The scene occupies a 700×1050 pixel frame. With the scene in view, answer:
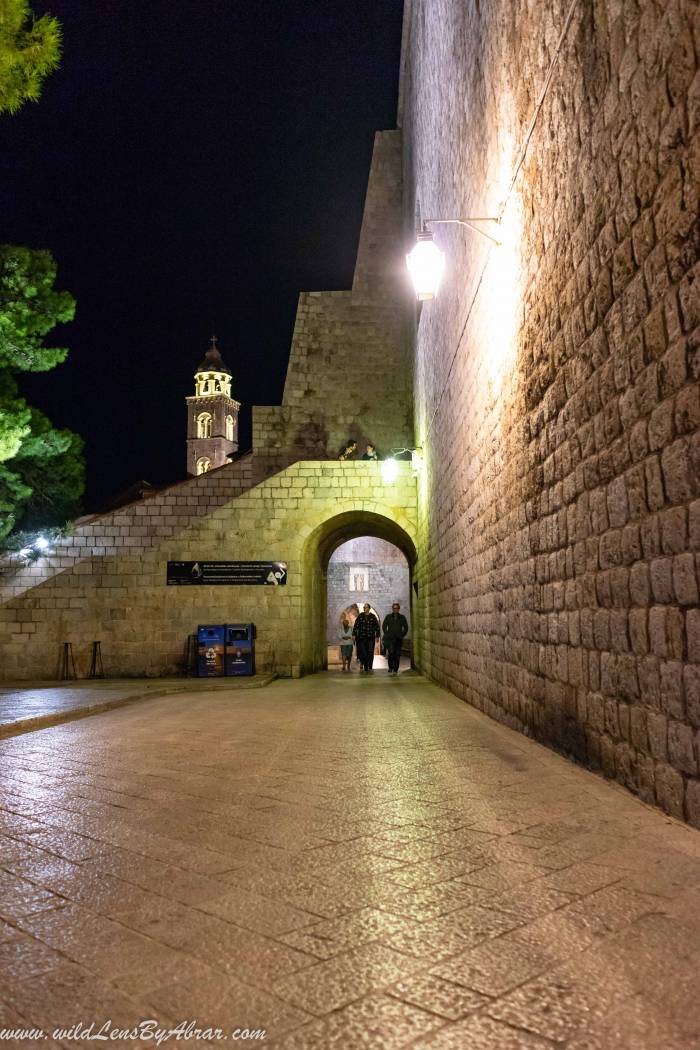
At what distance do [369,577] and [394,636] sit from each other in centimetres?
1775

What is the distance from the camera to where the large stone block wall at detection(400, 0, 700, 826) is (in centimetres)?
298

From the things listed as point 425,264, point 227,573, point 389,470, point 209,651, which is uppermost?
point 425,264

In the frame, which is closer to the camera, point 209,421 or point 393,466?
point 393,466

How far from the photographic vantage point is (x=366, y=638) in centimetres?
1736

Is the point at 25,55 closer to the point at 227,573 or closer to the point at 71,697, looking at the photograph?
the point at 71,697

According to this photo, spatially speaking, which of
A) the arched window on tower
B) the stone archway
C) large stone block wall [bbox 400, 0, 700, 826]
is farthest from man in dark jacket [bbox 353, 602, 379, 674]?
the arched window on tower

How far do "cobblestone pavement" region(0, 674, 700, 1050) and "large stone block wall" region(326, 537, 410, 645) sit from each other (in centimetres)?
2941

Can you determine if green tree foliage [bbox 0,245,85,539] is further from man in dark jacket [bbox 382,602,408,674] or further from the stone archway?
man in dark jacket [bbox 382,602,408,674]

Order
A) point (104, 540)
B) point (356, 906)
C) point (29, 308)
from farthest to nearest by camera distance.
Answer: point (104, 540) < point (29, 308) < point (356, 906)

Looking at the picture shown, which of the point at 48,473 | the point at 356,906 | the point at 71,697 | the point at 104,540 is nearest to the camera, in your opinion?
the point at 356,906

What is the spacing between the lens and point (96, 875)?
2645 mm

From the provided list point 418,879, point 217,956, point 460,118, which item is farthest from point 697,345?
point 460,118

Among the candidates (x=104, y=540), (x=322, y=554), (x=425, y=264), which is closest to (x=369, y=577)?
(x=322, y=554)

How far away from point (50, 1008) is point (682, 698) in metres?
2.54
